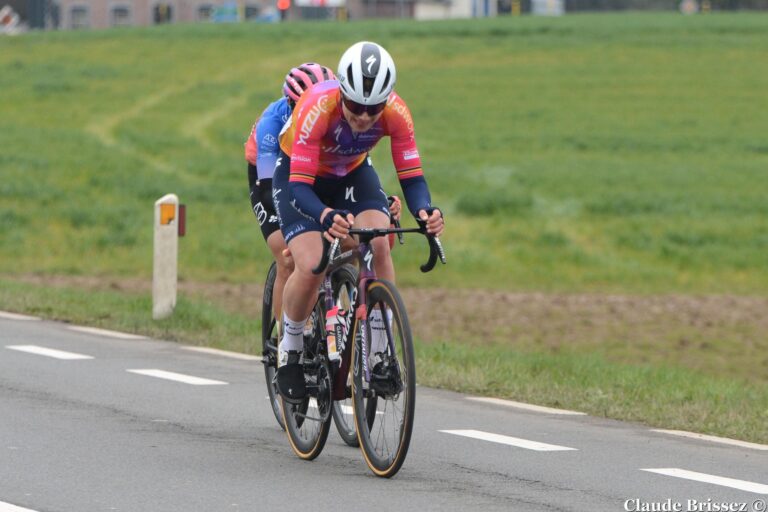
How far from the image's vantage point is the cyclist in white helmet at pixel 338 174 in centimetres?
725

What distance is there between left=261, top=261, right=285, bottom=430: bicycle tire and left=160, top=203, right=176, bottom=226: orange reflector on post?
5290 mm

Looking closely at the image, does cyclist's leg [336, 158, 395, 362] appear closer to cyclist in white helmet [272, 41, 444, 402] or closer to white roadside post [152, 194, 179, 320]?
cyclist in white helmet [272, 41, 444, 402]

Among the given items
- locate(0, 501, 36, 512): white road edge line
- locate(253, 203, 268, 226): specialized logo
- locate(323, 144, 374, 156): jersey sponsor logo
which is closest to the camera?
locate(0, 501, 36, 512): white road edge line

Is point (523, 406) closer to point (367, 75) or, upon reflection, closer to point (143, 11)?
point (367, 75)

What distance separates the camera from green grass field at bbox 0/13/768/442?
542 inches

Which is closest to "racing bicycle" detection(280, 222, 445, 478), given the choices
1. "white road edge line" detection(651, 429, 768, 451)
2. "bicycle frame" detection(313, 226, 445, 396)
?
"bicycle frame" detection(313, 226, 445, 396)

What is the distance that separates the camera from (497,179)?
2805 centimetres

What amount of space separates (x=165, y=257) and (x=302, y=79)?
20.1ft

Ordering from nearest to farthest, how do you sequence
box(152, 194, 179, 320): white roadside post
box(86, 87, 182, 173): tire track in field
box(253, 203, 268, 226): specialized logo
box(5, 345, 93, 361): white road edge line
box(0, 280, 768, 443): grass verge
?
1. box(253, 203, 268, 226): specialized logo
2. box(0, 280, 768, 443): grass verge
3. box(5, 345, 93, 361): white road edge line
4. box(152, 194, 179, 320): white roadside post
5. box(86, 87, 182, 173): tire track in field

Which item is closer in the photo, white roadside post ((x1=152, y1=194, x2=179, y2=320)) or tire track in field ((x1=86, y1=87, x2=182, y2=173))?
white roadside post ((x1=152, y1=194, x2=179, y2=320))

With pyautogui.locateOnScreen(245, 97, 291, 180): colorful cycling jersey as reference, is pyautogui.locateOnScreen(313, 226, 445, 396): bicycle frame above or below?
below

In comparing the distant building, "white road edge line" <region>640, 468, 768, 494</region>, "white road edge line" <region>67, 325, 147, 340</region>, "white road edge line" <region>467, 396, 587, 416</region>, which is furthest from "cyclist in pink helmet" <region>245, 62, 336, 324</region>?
the distant building

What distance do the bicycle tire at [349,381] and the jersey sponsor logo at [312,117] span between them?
70cm

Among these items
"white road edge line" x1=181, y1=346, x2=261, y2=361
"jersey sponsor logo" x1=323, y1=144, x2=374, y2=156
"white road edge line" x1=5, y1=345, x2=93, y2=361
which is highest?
"jersey sponsor logo" x1=323, y1=144, x2=374, y2=156
